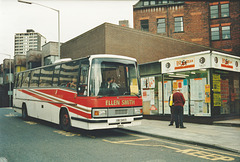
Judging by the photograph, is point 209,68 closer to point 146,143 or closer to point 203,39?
point 146,143

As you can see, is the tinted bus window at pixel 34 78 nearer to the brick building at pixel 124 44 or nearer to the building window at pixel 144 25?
the brick building at pixel 124 44

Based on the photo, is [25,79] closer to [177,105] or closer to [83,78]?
[83,78]

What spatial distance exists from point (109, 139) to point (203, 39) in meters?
29.3

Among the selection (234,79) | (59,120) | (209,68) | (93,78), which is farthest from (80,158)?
(234,79)

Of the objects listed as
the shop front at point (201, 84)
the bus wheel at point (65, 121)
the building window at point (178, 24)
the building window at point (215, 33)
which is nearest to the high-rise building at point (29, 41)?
the building window at point (178, 24)

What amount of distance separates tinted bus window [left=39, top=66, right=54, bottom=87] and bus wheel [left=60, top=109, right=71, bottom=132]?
1.98m

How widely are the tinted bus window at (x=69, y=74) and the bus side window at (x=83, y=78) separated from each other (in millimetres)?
466

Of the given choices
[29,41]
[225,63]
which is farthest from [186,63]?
[29,41]

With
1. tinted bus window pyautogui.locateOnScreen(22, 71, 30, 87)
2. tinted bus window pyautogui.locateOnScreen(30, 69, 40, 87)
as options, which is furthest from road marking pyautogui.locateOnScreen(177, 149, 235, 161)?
tinted bus window pyautogui.locateOnScreen(22, 71, 30, 87)

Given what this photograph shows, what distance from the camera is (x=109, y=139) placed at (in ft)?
28.6

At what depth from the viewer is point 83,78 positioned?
9.11 m

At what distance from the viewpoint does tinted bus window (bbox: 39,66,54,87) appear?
1213 cm

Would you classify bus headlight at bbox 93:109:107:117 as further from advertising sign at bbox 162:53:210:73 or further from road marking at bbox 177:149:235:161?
advertising sign at bbox 162:53:210:73

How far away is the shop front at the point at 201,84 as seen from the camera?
41.7 feet
